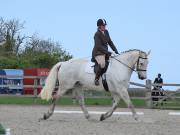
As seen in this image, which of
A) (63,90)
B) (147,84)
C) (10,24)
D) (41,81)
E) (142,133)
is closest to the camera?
(142,133)

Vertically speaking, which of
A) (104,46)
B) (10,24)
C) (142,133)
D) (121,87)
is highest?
(10,24)

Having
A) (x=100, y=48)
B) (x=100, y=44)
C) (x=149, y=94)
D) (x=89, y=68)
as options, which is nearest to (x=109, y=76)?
(x=89, y=68)

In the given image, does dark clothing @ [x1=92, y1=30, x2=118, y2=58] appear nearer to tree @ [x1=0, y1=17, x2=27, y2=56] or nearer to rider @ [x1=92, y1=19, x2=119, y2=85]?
rider @ [x1=92, y1=19, x2=119, y2=85]

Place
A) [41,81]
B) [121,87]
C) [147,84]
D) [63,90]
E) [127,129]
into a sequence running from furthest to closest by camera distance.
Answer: [41,81], [147,84], [63,90], [121,87], [127,129]

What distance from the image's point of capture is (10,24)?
243ft

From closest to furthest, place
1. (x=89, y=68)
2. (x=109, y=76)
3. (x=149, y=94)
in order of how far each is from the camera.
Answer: (x=109, y=76) < (x=89, y=68) < (x=149, y=94)

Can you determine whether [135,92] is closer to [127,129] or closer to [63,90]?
[63,90]

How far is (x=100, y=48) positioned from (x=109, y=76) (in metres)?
0.76

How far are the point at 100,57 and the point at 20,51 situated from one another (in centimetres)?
6510

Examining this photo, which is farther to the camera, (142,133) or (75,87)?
(75,87)

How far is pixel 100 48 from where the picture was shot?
13.1m

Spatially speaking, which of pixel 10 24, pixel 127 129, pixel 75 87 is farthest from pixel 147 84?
pixel 10 24

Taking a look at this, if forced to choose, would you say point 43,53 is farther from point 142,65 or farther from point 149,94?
point 142,65

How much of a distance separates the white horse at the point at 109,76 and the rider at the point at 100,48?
0.21 m
